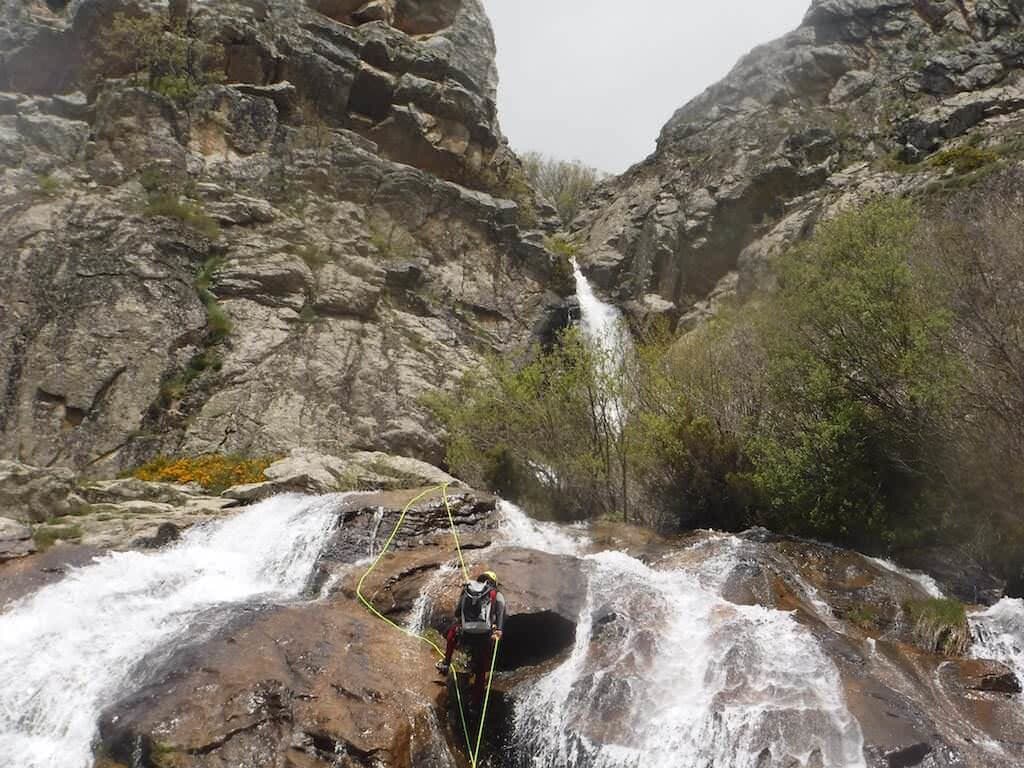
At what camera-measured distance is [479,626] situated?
382 inches

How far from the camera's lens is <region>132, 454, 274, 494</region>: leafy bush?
21125 mm

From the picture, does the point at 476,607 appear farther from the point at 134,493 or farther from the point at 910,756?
the point at 134,493

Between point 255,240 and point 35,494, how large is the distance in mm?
16266

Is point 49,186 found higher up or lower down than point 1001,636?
higher up

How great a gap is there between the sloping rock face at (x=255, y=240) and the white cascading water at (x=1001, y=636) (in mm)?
17406

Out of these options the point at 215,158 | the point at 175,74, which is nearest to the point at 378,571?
the point at 215,158

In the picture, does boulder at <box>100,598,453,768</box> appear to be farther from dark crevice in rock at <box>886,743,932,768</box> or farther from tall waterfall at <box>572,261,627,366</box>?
tall waterfall at <box>572,261,627,366</box>

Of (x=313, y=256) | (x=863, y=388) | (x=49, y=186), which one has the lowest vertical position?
(x=863, y=388)

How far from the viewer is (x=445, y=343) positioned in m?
31.2

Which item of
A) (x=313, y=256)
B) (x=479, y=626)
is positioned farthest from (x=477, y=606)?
(x=313, y=256)

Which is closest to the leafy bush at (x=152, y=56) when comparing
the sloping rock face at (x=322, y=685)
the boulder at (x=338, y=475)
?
the boulder at (x=338, y=475)

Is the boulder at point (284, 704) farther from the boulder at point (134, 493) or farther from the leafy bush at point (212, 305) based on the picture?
the leafy bush at point (212, 305)

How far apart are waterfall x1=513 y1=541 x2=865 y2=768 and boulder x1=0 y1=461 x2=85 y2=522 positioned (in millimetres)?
12306

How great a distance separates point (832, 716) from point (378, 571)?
25.7ft
